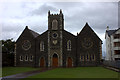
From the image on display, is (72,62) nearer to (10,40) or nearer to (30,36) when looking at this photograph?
(30,36)

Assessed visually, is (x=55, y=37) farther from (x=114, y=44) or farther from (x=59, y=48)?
(x=114, y=44)

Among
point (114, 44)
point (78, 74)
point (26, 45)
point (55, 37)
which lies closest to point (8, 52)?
point (26, 45)

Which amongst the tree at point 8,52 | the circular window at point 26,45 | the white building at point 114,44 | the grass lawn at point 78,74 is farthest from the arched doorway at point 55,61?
the white building at point 114,44

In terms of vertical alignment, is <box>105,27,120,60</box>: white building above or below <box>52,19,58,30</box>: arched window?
below

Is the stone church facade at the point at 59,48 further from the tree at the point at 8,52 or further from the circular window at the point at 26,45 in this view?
the tree at the point at 8,52

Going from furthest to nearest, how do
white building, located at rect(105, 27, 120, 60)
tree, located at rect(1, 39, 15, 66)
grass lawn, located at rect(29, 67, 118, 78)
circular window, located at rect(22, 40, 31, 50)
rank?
white building, located at rect(105, 27, 120, 60) < circular window, located at rect(22, 40, 31, 50) < tree, located at rect(1, 39, 15, 66) < grass lawn, located at rect(29, 67, 118, 78)

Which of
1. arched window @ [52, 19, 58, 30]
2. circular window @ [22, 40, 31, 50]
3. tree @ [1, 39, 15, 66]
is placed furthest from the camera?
circular window @ [22, 40, 31, 50]

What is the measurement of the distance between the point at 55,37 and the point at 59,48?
302 cm

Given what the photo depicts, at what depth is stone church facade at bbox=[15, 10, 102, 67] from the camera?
1465 inches

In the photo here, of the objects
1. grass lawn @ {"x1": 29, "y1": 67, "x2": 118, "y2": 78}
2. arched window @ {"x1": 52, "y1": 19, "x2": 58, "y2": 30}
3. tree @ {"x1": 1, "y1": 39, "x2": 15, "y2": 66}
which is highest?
arched window @ {"x1": 52, "y1": 19, "x2": 58, "y2": 30}

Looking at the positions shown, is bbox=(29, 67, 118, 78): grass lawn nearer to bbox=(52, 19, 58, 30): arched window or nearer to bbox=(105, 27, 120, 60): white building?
bbox=(52, 19, 58, 30): arched window

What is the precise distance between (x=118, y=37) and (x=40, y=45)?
988 inches

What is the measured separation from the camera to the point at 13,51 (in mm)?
45094

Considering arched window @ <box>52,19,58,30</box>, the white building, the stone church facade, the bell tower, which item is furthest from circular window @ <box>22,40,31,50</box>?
the white building
